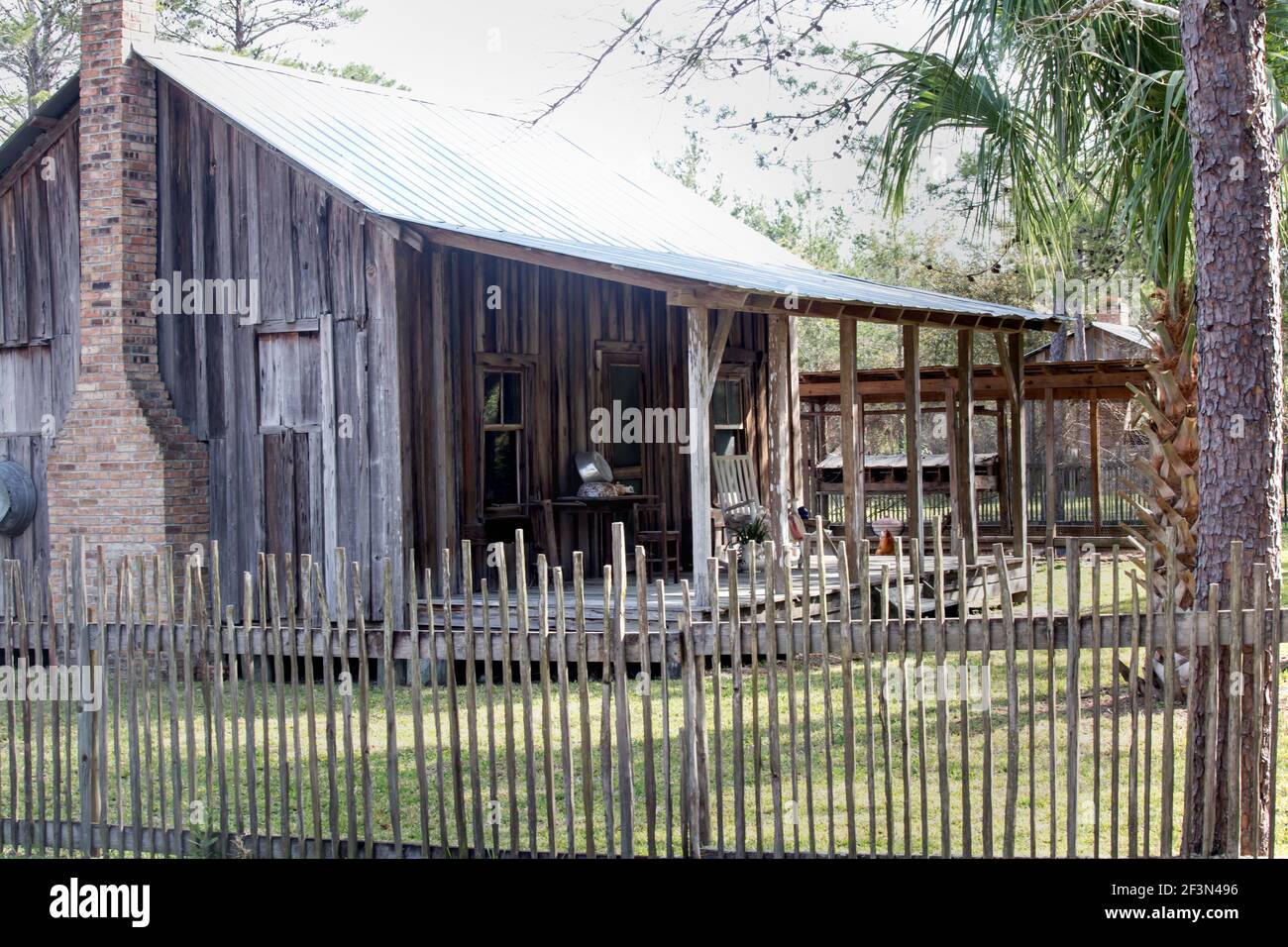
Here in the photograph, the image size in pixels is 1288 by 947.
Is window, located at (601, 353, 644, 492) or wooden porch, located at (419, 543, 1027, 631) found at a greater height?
window, located at (601, 353, 644, 492)

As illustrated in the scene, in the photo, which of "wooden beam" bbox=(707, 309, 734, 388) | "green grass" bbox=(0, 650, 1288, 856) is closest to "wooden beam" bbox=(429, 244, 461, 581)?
"green grass" bbox=(0, 650, 1288, 856)

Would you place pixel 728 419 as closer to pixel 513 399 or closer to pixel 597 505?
pixel 597 505

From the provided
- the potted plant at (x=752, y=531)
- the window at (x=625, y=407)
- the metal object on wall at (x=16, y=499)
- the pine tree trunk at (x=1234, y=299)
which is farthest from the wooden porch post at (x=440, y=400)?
the pine tree trunk at (x=1234, y=299)

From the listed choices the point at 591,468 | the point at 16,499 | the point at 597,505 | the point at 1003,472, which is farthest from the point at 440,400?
the point at 1003,472

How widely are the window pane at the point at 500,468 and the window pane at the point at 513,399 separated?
0.14 metres

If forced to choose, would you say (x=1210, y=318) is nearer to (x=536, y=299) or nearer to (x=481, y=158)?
(x=536, y=299)

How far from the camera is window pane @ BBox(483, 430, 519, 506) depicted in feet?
46.9

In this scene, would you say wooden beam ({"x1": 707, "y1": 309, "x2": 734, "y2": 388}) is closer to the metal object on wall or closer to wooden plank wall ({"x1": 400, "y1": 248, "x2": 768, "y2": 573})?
wooden plank wall ({"x1": 400, "y1": 248, "x2": 768, "y2": 573})

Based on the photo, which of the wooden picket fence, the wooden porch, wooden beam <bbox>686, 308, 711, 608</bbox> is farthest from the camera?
the wooden porch

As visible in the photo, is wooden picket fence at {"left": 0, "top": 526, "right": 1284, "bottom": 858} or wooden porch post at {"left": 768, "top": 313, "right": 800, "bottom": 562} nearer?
wooden picket fence at {"left": 0, "top": 526, "right": 1284, "bottom": 858}

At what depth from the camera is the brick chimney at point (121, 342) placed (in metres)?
13.5

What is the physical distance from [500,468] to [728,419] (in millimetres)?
4048

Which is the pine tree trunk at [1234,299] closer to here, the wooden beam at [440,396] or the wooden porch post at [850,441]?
the wooden porch post at [850,441]

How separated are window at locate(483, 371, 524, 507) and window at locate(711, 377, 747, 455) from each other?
3.17 metres
